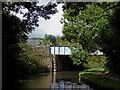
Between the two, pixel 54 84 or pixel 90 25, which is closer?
pixel 54 84

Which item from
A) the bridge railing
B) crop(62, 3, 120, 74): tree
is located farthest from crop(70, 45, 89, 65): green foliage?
the bridge railing

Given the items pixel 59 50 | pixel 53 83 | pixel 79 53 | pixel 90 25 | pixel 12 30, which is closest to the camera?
pixel 12 30

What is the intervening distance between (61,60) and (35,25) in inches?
795

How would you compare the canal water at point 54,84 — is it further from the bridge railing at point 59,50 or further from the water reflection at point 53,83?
the bridge railing at point 59,50

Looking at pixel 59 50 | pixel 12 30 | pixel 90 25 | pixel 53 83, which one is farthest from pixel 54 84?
pixel 59 50

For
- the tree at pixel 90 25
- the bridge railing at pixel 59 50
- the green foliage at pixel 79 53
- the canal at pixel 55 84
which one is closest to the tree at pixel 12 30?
the canal at pixel 55 84

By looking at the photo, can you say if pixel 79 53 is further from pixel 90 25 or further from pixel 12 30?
pixel 12 30

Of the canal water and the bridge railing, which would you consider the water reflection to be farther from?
the bridge railing

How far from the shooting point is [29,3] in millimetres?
7184

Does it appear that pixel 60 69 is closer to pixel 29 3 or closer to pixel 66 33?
pixel 66 33

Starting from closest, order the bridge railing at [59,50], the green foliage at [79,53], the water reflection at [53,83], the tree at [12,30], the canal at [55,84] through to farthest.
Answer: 1. the tree at [12,30]
2. the canal at [55,84]
3. the water reflection at [53,83]
4. the green foliage at [79,53]
5. the bridge railing at [59,50]

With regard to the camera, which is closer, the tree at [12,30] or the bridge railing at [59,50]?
the tree at [12,30]

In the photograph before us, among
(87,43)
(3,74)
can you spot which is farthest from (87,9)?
(3,74)

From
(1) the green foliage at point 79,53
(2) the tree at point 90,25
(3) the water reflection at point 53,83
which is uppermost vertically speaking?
(2) the tree at point 90,25
